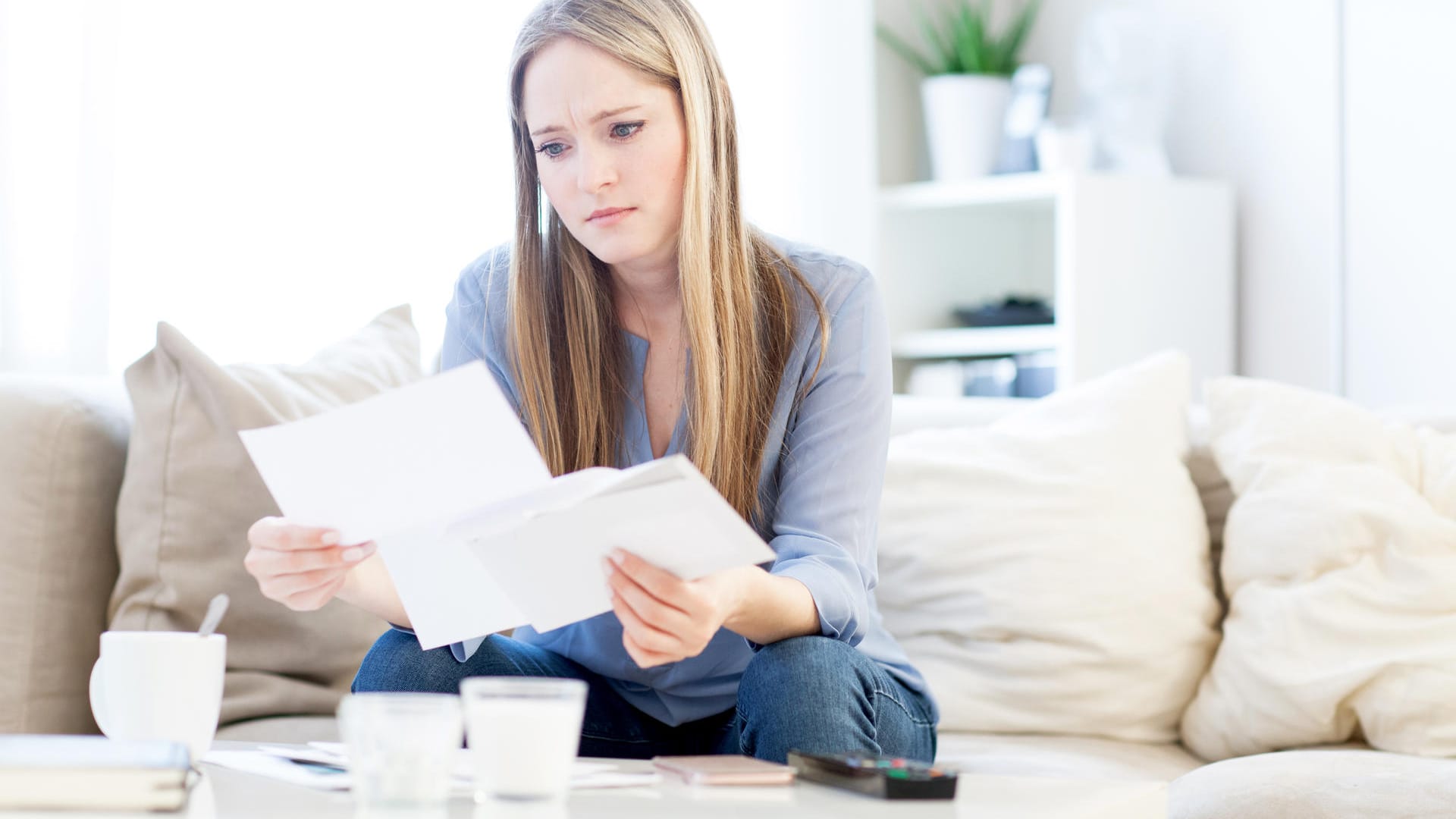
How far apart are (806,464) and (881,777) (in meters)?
0.49

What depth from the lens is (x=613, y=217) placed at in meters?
1.28

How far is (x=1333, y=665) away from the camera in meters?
1.44

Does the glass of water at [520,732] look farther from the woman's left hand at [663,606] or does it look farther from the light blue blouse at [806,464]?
the light blue blouse at [806,464]

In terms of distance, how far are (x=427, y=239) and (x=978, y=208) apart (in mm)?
1399

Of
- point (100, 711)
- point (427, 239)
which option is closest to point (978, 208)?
point (427, 239)

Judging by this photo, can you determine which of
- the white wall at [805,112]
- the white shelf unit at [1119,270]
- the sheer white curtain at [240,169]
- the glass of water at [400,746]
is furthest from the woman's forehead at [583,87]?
the white shelf unit at [1119,270]

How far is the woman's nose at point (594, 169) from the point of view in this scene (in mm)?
1242

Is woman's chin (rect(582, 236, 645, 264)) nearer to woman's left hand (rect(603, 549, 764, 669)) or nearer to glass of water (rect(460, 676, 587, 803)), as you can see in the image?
woman's left hand (rect(603, 549, 764, 669))

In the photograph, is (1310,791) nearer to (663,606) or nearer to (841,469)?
(841,469)

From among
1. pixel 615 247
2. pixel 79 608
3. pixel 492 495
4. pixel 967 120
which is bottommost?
pixel 79 608

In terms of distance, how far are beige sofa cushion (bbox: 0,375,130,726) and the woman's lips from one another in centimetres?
63

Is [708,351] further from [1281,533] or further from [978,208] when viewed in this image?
[978,208]

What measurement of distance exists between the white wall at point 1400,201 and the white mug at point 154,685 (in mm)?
2485

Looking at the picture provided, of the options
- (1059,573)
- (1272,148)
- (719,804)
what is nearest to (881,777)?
(719,804)
